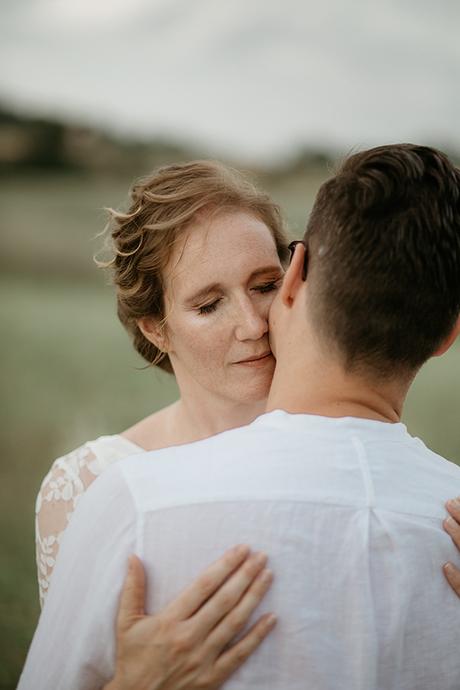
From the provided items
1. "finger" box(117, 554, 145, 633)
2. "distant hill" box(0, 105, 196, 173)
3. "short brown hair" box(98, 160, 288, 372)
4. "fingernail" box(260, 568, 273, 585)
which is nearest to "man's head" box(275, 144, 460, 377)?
"fingernail" box(260, 568, 273, 585)

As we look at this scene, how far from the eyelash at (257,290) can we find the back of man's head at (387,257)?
843mm

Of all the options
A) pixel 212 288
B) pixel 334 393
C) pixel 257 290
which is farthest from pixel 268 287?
pixel 334 393

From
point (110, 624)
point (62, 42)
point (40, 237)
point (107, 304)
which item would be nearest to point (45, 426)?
point (107, 304)

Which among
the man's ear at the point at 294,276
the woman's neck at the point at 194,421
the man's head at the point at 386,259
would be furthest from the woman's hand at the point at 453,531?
the woman's neck at the point at 194,421

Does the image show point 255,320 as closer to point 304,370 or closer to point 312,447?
point 304,370

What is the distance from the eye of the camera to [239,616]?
126 cm

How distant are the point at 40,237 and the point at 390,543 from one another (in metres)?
9.73

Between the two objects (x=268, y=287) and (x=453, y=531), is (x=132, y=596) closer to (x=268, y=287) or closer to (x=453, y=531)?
(x=453, y=531)

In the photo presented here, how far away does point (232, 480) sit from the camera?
1254 millimetres

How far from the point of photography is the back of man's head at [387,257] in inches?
52.5

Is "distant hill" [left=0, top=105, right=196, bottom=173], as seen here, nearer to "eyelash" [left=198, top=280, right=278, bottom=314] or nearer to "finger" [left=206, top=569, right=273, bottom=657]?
"eyelash" [left=198, top=280, right=278, bottom=314]

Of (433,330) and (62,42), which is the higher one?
(62,42)

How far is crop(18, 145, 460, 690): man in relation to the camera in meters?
1.24

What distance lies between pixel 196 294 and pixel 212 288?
0.20ft
